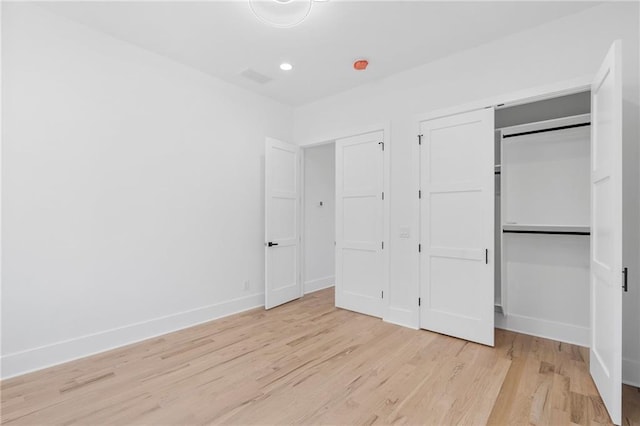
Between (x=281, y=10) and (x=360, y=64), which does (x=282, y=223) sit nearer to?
(x=360, y=64)

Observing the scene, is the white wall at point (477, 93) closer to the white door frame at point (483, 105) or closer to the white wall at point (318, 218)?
the white door frame at point (483, 105)

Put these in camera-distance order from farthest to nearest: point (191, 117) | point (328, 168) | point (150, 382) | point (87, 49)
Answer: point (328, 168)
point (191, 117)
point (87, 49)
point (150, 382)

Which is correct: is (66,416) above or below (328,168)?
below

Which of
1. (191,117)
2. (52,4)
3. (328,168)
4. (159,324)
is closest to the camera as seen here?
(52,4)

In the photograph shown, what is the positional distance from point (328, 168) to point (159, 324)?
3.62 metres

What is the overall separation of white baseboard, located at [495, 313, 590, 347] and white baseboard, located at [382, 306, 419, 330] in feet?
3.25

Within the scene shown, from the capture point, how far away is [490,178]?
304 cm

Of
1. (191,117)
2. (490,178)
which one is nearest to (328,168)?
(191,117)

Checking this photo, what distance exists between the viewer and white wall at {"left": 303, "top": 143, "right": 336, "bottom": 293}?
17.0ft

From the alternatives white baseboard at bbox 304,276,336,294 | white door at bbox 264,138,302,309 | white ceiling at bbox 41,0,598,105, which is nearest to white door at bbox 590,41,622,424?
white ceiling at bbox 41,0,598,105

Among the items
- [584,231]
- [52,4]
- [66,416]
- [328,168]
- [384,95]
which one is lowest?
[66,416]

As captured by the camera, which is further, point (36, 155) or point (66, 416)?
point (36, 155)

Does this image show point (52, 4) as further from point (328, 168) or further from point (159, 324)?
point (328, 168)

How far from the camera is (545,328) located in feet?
10.7
